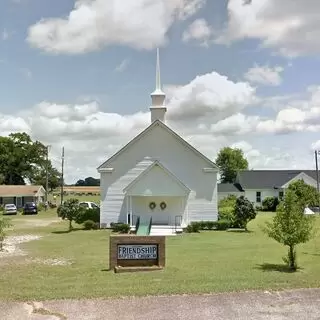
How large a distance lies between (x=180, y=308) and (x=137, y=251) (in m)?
5.38

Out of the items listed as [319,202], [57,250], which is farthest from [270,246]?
[319,202]

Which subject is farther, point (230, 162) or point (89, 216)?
point (230, 162)

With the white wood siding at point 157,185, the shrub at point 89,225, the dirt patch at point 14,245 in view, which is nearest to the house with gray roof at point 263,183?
the white wood siding at point 157,185

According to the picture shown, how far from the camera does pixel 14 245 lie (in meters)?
26.3

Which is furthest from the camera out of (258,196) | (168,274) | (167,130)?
(258,196)

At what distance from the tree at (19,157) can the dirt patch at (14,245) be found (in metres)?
63.5

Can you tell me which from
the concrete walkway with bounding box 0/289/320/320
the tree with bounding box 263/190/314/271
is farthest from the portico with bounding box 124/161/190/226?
the concrete walkway with bounding box 0/289/320/320

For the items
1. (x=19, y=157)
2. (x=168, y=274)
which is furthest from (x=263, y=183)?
Answer: (x=168, y=274)

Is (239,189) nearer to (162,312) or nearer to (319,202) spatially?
(319,202)

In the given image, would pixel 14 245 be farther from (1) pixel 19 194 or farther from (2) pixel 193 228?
(1) pixel 19 194

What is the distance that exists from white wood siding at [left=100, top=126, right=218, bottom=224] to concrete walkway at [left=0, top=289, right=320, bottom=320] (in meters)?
27.9

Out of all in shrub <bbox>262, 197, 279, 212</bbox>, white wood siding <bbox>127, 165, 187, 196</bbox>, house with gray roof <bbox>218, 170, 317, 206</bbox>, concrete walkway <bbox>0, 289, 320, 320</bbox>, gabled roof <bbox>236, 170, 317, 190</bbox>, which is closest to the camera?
concrete walkway <bbox>0, 289, 320, 320</bbox>

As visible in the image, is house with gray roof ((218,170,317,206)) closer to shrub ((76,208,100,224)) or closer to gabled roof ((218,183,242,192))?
gabled roof ((218,183,242,192))

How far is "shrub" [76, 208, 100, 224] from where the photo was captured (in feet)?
132
